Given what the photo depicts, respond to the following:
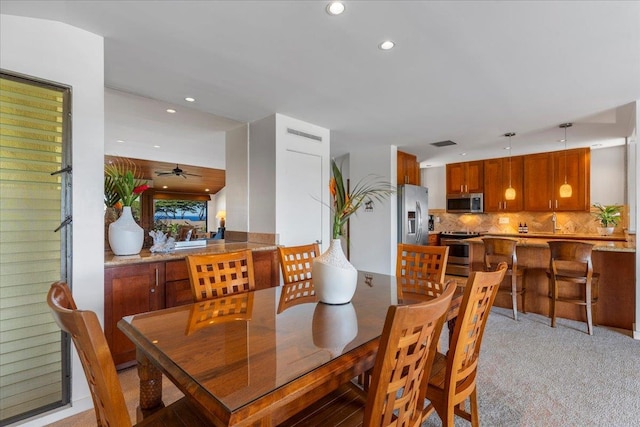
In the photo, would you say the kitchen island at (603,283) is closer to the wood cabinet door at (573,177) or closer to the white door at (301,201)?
the wood cabinet door at (573,177)

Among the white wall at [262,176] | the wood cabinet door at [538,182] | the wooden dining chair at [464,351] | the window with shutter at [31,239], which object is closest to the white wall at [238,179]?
the white wall at [262,176]

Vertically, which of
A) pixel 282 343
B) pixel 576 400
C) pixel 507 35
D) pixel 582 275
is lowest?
pixel 576 400

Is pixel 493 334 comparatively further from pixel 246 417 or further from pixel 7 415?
pixel 7 415

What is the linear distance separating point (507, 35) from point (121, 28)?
2490 mm

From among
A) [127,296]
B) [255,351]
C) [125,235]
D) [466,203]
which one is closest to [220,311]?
[255,351]

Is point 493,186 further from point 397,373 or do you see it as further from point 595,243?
point 397,373

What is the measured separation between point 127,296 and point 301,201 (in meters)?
2.13

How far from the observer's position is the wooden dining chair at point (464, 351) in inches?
48.1

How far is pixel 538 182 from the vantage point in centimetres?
570

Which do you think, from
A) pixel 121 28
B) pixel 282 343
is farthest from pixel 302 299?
pixel 121 28

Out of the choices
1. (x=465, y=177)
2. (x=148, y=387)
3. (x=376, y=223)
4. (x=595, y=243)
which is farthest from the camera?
(x=465, y=177)

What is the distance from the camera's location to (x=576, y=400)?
200cm

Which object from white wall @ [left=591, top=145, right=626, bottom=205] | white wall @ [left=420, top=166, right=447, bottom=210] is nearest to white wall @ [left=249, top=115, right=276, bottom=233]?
white wall @ [left=420, top=166, right=447, bottom=210]

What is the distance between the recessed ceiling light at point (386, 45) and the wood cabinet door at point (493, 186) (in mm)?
5086
